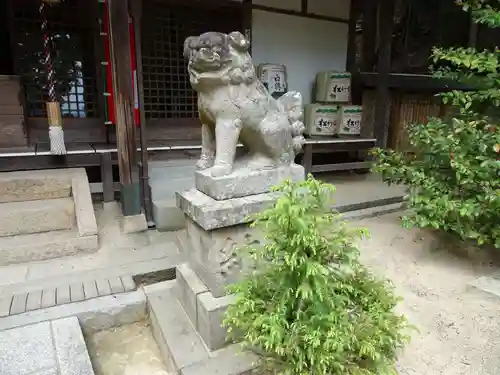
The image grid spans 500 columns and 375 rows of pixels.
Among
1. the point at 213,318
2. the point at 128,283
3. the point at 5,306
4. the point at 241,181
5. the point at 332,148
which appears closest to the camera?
the point at 213,318

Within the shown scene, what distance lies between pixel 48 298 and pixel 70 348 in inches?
25.4

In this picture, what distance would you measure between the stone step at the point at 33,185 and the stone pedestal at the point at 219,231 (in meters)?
2.27

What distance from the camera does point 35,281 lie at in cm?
316

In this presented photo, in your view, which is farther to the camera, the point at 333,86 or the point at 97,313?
the point at 333,86

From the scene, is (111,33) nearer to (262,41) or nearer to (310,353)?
(262,41)

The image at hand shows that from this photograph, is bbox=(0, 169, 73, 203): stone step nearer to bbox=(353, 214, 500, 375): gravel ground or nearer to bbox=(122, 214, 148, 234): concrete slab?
bbox=(122, 214, 148, 234): concrete slab

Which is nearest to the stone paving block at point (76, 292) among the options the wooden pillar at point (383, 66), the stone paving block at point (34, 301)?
the stone paving block at point (34, 301)

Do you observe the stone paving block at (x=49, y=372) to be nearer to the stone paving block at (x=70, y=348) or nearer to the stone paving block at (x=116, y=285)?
the stone paving block at (x=70, y=348)

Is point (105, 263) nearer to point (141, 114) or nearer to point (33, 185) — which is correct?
point (33, 185)

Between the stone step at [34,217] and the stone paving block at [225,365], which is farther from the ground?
the stone step at [34,217]

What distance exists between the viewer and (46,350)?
2406 millimetres

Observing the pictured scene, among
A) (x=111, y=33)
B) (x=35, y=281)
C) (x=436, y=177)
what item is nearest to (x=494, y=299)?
(x=436, y=177)

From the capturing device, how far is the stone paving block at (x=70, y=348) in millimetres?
2252

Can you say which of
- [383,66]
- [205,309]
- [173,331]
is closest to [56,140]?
[173,331]
